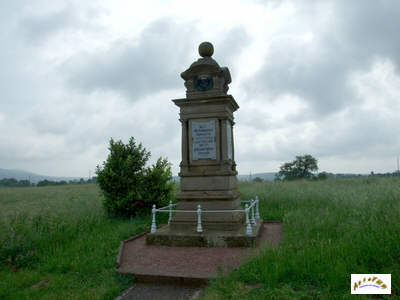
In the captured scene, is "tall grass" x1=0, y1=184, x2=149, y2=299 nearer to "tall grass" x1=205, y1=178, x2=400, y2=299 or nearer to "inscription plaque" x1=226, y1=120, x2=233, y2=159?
"tall grass" x1=205, y1=178, x2=400, y2=299

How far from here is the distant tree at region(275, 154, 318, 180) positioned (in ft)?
231

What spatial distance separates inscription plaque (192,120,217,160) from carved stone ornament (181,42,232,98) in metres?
0.96

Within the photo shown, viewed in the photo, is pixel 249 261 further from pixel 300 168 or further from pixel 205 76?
pixel 300 168

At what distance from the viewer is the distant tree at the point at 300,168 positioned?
70.4 meters

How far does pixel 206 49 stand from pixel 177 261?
6643mm

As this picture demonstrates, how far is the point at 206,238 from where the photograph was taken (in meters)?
8.02

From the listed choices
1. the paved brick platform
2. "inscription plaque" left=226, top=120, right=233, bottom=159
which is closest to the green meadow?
the paved brick platform

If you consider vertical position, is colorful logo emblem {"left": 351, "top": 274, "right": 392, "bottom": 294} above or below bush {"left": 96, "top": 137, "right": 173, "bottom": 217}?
below

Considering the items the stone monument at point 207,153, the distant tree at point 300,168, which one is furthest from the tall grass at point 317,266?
the distant tree at point 300,168

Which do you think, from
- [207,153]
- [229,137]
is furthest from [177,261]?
[229,137]

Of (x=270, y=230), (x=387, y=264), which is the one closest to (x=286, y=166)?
(x=270, y=230)

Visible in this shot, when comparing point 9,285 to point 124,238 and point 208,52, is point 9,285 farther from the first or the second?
point 208,52

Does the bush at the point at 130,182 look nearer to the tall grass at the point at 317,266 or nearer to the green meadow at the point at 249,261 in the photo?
the green meadow at the point at 249,261

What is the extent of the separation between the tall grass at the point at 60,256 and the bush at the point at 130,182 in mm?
1602
